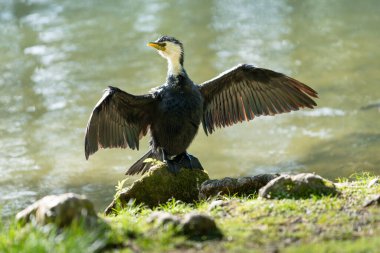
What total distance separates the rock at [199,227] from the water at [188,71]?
4.53 metres

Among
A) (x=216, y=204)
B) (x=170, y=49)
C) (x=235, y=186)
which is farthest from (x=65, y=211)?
(x=170, y=49)

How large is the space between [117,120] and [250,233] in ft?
Result: 9.13

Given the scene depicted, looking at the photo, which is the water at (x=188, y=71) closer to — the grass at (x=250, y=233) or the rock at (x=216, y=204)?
the rock at (x=216, y=204)

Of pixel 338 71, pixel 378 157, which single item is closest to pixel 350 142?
pixel 378 157

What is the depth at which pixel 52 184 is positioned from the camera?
1062cm

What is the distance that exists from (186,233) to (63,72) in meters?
10.3

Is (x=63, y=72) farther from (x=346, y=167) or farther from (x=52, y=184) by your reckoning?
(x=346, y=167)

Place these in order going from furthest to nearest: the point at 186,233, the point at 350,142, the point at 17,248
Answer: the point at 350,142 < the point at 186,233 < the point at 17,248

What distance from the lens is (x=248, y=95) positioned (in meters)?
8.13

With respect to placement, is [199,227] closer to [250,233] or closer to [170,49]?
[250,233]

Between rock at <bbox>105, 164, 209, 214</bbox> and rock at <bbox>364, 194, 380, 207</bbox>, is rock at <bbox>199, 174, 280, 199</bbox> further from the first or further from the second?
rock at <bbox>364, 194, 380, 207</bbox>

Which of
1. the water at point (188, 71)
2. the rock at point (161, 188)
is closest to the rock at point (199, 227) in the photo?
the rock at point (161, 188)

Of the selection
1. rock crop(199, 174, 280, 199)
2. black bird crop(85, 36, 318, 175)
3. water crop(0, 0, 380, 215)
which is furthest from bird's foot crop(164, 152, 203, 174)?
water crop(0, 0, 380, 215)

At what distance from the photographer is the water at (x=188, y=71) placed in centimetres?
1094
